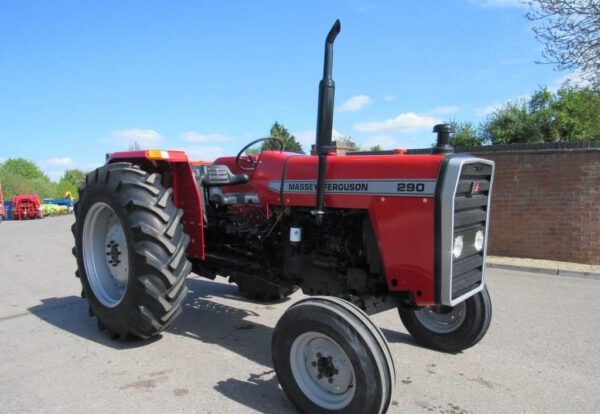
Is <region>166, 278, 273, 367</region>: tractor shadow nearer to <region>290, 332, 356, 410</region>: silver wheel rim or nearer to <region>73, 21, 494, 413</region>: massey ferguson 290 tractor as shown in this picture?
<region>73, 21, 494, 413</region>: massey ferguson 290 tractor

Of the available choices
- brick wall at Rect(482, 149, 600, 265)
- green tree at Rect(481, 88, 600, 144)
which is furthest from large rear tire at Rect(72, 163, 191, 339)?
green tree at Rect(481, 88, 600, 144)

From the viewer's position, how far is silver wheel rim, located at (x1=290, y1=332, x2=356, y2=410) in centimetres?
272

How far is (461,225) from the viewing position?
298 cm

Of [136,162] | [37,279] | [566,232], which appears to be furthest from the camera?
[566,232]

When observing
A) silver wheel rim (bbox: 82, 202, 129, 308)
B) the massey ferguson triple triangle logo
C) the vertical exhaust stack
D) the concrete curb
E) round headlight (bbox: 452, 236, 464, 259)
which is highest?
the vertical exhaust stack

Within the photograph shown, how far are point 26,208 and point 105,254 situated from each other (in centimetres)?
2338

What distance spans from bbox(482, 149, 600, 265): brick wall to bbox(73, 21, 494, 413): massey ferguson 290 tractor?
16.7ft

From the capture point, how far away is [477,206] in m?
3.17

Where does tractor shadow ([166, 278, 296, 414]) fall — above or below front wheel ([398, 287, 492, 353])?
below

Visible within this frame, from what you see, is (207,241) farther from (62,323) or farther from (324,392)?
(324,392)

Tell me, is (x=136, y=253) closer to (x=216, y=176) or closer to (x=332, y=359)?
(x=216, y=176)

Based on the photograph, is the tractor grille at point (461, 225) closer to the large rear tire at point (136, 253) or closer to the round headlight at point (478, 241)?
the round headlight at point (478, 241)

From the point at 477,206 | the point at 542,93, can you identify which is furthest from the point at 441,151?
the point at 542,93

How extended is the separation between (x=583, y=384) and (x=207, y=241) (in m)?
3.23
